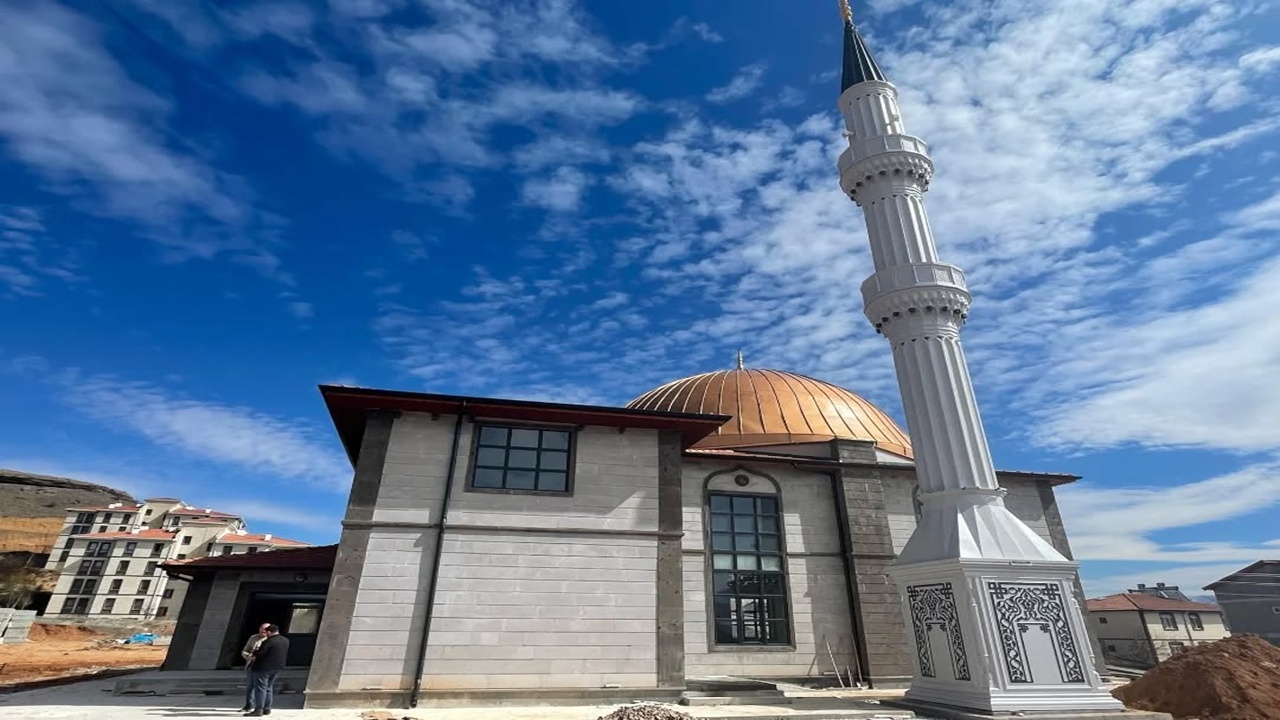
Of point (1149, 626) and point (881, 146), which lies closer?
point (881, 146)

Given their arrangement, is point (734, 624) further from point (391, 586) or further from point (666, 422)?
point (391, 586)

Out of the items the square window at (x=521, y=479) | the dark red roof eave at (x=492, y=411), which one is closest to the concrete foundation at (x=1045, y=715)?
the dark red roof eave at (x=492, y=411)

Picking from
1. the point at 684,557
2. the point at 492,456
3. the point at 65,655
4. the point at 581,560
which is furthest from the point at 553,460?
the point at 65,655

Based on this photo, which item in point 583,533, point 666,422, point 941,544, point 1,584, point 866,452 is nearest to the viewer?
point 941,544

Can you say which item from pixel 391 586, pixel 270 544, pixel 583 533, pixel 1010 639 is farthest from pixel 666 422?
pixel 270 544

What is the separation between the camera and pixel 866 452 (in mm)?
14969

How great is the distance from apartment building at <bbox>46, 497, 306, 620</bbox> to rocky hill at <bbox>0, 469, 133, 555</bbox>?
7.90m

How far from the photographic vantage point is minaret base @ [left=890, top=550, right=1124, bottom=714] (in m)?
8.21

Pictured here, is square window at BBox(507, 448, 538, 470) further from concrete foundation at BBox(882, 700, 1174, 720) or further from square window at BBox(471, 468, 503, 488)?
concrete foundation at BBox(882, 700, 1174, 720)

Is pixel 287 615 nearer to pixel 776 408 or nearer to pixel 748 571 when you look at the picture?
pixel 748 571

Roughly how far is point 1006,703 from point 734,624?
18.5 ft

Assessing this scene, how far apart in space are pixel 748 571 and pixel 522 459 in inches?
224

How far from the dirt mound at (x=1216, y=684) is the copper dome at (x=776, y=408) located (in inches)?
305

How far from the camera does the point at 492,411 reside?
11242 millimetres
